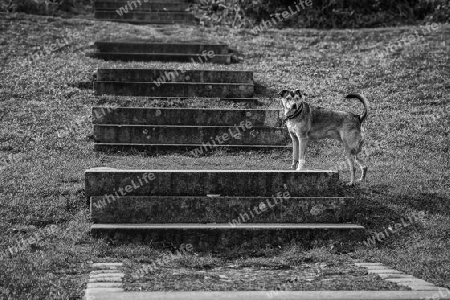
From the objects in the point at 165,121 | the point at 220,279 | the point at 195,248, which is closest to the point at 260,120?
the point at 165,121

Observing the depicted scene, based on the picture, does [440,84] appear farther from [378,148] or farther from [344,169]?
[344,169]

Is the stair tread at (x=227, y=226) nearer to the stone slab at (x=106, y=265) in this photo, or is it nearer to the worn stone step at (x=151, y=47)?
the stone slab at (x=106, y=265)

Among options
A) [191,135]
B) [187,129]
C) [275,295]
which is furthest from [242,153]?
[275,295]

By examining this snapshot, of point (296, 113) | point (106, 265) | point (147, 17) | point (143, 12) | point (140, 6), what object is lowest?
point (106, 265)

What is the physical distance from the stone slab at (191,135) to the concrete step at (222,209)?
399cm

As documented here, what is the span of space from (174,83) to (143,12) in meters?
9.41

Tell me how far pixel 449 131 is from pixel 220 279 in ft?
30.4

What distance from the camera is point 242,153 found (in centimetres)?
1407

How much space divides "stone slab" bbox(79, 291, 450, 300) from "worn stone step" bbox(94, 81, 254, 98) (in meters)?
10.1

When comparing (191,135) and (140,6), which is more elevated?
(140,6)

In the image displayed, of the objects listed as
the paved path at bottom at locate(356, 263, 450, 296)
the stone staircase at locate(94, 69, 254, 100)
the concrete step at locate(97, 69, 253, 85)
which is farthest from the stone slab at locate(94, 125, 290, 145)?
the paved path at bottom at locate(356, 263, 450, 296)

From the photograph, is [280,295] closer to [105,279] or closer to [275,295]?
[275,295]

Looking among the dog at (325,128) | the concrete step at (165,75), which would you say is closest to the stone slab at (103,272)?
the dog at (325,128)

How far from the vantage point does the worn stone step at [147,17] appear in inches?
985
